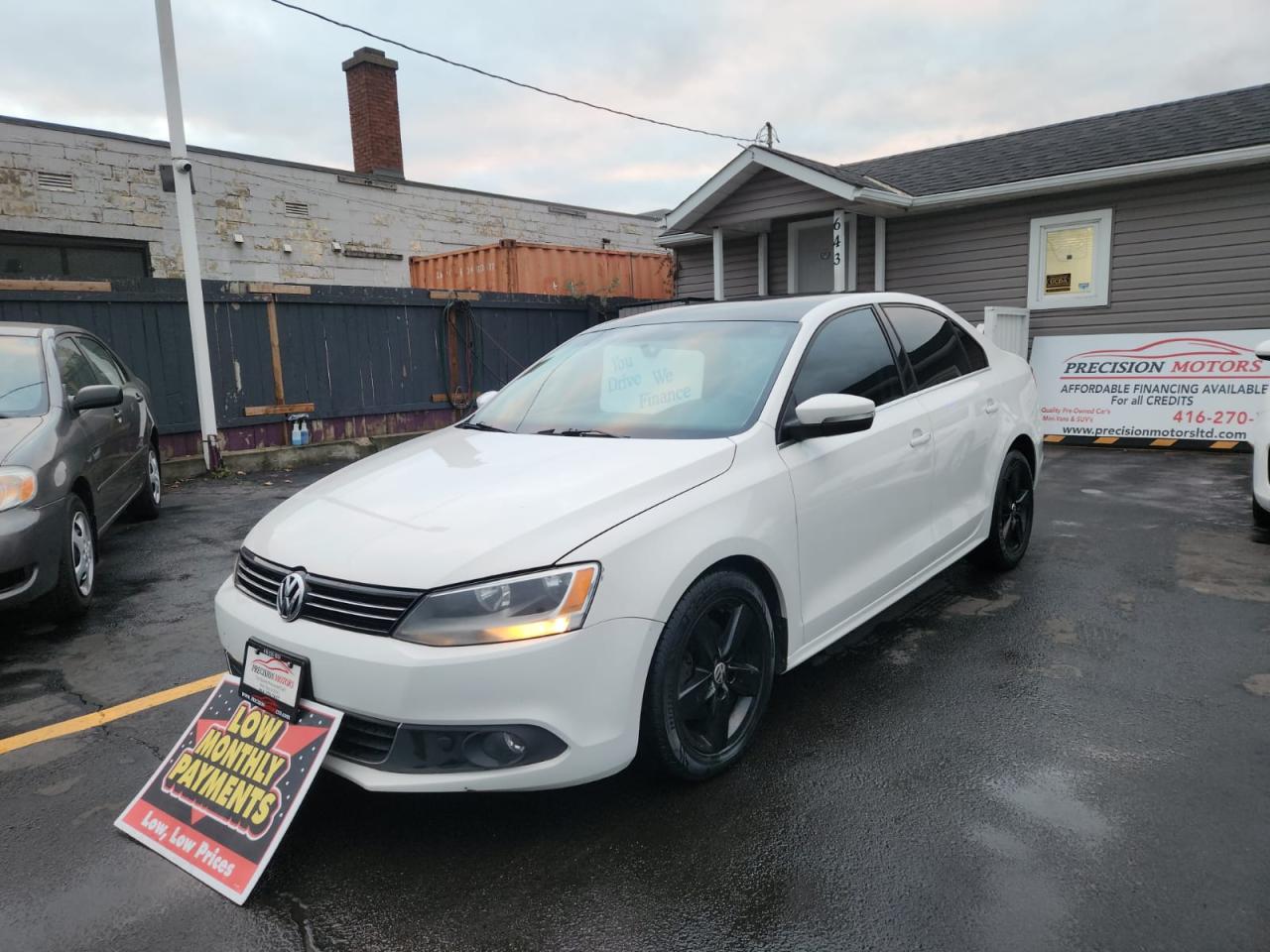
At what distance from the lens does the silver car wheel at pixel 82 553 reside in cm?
438

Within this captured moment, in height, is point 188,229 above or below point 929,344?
above

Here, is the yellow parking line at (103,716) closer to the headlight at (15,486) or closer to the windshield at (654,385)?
the headlight at (15,486)

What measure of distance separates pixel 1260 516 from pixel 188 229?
32.4ft

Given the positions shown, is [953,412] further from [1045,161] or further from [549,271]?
[549,271]

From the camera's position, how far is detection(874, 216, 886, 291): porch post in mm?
12297

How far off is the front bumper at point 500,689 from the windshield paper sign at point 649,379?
1.13 metres

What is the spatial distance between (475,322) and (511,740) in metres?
9.90

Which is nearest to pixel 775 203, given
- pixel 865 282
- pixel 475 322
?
pixel 865 282

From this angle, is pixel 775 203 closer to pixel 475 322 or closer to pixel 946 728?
pixel 475 322

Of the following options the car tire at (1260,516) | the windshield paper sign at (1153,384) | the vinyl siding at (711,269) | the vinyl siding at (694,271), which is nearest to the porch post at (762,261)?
the vinyl siding at (711,269)

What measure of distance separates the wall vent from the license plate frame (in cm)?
1361

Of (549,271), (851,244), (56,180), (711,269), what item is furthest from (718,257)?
(56,180)

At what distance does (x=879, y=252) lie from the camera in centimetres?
1240

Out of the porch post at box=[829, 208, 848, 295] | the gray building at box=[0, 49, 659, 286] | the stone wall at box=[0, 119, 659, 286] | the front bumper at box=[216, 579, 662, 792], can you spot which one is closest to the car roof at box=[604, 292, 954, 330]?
the front bumper at box=[216, 579, 662, 792]
